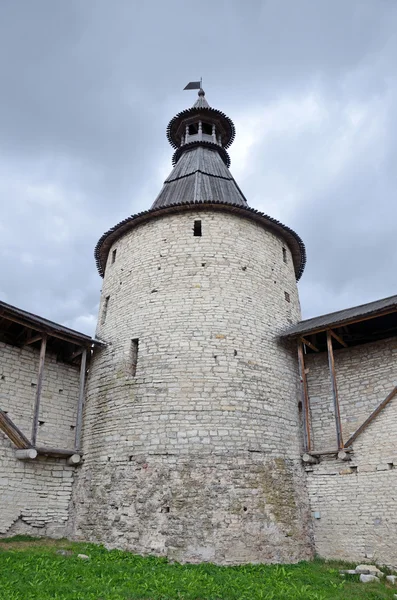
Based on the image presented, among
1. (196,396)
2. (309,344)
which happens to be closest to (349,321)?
(309,344)

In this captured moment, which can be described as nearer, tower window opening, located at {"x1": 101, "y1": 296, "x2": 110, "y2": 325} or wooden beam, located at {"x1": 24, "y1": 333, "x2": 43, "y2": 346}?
A: wooden beam, located at {"x1": 24, "y1": 333, "x2": 43, "y2": 346}

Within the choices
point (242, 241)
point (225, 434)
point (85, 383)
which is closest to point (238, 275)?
point (242, 241)

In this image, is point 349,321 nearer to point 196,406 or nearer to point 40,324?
point 196,406

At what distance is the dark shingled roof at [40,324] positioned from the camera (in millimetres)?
10352

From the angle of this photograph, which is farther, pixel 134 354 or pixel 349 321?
pixel 134 354

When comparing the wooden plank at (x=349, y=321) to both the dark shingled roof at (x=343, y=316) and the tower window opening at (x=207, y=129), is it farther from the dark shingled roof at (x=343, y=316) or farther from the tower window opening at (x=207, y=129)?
the tower window opening at (x=207, y=129)

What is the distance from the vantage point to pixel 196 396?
1019 centimetres

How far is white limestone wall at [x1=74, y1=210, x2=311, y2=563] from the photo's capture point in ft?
30.3

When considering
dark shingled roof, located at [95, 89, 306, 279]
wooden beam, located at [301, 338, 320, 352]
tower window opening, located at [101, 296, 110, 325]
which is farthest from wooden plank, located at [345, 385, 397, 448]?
tower window opening, located at [101, 296, 110, 325]

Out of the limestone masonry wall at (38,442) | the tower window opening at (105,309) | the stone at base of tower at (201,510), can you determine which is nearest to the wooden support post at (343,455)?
the stone at base of tower at (201,510)

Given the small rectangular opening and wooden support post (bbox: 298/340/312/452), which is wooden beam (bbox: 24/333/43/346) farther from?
wooden support post (bbox: 298/340/312/452)

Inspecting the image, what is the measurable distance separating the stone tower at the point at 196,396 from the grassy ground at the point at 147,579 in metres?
0.65

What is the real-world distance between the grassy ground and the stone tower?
25.4 inches

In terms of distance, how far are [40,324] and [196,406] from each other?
167 inches
